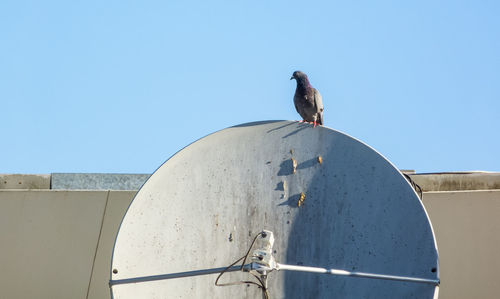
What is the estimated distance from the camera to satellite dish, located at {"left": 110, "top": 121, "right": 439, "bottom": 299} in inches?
219

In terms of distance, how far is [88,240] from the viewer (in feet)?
24.0

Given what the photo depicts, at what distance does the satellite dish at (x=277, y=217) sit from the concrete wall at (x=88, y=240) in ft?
5.47

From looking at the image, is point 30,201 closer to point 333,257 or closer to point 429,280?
point 333,257

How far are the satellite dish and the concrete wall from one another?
65.7 inches

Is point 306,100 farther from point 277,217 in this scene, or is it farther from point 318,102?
point 277,217

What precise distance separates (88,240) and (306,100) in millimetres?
2775

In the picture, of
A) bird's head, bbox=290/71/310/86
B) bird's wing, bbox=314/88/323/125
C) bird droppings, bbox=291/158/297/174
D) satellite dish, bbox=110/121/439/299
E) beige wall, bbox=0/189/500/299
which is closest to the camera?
satellite dish, bbox=110/121/439/299

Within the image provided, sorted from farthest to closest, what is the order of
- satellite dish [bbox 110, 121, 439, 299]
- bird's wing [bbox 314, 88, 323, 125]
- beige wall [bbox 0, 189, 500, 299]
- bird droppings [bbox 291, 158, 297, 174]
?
bird's wing [bbox 314, 88, 323, 125] → beige wall [bbox 0, 189, 500, 299] → bird droppings [bbox 291, 158, 297, 174] → satellite dish [bbox 110, 121, 439, 299]

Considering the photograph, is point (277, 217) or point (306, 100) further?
point (306, 100)

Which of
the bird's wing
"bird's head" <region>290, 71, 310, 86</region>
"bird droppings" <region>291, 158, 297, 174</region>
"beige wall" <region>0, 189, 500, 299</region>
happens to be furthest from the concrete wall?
"bird droppings" <region>291, 158, 297, 174</region>

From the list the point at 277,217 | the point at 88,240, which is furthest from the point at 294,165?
the point at 88,240

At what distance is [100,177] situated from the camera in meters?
7.64

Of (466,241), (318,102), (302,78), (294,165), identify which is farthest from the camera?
(302,78)

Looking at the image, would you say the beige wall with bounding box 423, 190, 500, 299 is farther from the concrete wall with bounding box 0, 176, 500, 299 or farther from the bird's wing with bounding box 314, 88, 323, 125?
the bird's wing with bounding box 314, 88, 323, 125
